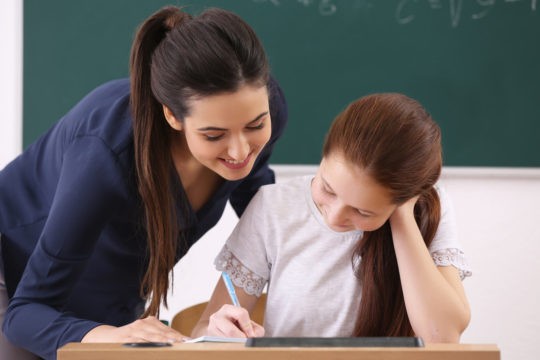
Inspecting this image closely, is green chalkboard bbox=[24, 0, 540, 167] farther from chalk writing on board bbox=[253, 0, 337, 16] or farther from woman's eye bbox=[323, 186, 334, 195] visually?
woman's eye bbox=[323, 186, 334, 195]

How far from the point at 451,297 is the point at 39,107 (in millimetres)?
1850

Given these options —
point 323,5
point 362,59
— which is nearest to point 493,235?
point 362,59

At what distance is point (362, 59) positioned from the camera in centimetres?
263

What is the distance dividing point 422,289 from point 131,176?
0.56 m

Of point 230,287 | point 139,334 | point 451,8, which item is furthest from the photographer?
point 451,8

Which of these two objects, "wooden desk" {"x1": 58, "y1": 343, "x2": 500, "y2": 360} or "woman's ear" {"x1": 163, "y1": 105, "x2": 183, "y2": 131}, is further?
"woman's ear" {"x1": 163, "y1": 105, "x2": 183, "y2": 131}

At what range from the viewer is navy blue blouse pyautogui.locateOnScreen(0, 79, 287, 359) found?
122 cm

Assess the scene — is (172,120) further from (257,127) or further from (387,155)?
(387,155)

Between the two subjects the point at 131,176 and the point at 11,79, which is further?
the point at 11,79

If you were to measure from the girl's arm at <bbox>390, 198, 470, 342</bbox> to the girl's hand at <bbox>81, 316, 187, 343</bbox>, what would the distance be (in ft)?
1.50

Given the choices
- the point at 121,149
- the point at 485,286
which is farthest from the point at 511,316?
the point at 121,149

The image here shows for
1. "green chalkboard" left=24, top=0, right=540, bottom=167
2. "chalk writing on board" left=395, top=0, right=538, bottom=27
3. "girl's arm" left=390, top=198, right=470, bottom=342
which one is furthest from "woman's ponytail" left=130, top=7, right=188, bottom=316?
"chalk writing on board" left=395, top=0, right=538, bottom=27

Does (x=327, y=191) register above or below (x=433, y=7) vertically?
below

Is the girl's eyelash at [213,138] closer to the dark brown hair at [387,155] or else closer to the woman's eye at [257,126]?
the woman's eye at [257,126]
